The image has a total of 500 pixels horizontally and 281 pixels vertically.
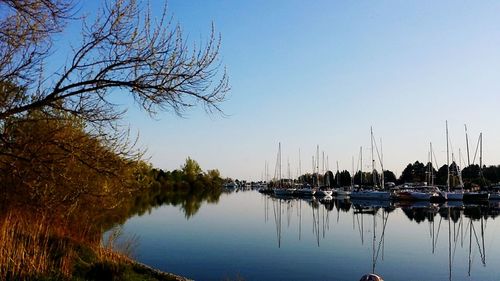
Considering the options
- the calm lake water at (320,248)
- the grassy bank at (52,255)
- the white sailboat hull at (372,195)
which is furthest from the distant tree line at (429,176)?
the grassy bank at (52,255)

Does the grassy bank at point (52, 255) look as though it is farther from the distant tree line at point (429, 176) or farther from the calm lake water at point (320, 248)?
the distant tree line at point (429, 176)

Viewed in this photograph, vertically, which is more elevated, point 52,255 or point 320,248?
point 52,255

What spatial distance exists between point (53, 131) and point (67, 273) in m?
3.87

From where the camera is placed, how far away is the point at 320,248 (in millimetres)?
31453

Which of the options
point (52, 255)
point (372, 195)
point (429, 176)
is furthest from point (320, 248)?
point (429, 176)

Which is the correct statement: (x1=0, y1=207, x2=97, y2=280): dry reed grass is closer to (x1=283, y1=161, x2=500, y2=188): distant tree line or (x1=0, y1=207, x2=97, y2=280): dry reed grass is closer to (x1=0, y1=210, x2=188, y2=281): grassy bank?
(x1=0, y1=210, x2=188, y2=281): grassy bank

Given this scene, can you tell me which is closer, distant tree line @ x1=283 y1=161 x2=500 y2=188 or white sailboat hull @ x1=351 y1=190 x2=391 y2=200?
white sailboat hull @ x1=351 y1=190 x2=391 y2=200

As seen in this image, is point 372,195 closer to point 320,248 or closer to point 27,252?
point 320,248

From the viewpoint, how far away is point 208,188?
157875 millimetres

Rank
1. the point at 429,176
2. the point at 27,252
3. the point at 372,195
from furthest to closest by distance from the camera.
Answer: the point at 429,176
the point at 372,195
the point at 27,252

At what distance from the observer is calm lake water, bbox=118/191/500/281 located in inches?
917

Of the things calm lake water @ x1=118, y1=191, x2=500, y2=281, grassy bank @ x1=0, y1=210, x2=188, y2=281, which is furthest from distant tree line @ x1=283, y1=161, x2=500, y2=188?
grassy bank @ x1=0, y1=210, x2=188, y2=281

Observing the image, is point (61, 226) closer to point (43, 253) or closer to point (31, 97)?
point (43, 253)

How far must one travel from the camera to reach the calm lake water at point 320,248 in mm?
23297
